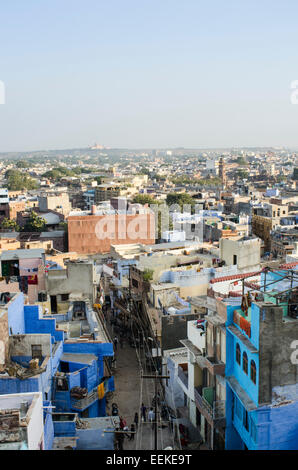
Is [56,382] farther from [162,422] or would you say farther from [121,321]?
[121,321]

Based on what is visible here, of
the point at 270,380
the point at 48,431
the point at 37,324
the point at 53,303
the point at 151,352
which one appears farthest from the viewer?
the point at 53,303

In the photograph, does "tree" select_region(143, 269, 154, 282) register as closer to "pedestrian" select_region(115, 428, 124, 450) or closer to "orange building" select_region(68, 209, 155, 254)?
"pedestrian" select_region(115, 428, 124, 450)

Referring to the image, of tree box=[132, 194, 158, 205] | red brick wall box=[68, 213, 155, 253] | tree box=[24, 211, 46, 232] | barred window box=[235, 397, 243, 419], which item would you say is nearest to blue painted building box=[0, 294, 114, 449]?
barred window box=[235, 397, 243, 419]

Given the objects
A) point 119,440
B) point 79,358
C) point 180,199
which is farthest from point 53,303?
point 180,199

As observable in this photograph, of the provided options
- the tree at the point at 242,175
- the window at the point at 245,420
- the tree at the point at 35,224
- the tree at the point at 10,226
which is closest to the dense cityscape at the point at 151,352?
the window at the point at 245,420

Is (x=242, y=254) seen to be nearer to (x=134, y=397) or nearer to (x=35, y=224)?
(x=134, y=397)

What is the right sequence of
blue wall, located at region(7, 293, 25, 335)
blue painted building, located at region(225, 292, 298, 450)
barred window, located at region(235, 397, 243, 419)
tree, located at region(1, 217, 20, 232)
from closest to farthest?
blue painted building, located at region(225, 292, 298, 450) < barred window, located at region(235, 397, 243, 419) < blue wall, located at region(7, 293, 25, 335) < tree, located at region(1, 217, 20, 232)
